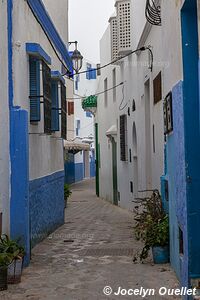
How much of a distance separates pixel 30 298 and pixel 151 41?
23.1 ft

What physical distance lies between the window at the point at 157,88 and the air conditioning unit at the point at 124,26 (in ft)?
15.3

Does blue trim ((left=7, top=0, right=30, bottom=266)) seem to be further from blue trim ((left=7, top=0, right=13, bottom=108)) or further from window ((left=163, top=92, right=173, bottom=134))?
window ((left=163, top=92, right=173, bottom=134))

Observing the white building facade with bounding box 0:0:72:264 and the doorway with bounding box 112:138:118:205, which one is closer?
the white building facade with bounding box 0:0:72:264

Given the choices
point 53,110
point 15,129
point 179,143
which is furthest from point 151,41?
point 179,143

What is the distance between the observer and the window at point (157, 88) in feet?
30.8

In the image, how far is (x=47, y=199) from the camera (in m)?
9.91

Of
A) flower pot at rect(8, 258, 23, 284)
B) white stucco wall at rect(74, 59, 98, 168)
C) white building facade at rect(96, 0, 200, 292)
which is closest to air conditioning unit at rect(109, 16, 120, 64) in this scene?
white building facade at rect(96, 0, 200, 292)

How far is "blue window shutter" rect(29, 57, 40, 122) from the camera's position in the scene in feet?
26.2

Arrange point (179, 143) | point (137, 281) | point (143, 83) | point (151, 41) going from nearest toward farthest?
point (179, 143) < point (137, 281) < point (151, 41) < point (143, 83)

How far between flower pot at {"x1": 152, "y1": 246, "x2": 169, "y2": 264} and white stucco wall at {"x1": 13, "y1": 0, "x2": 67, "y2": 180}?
8.14 ft

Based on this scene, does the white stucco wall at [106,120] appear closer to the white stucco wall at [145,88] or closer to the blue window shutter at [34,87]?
the white stucco wall at [145,88]

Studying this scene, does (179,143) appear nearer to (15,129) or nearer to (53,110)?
(15,129)

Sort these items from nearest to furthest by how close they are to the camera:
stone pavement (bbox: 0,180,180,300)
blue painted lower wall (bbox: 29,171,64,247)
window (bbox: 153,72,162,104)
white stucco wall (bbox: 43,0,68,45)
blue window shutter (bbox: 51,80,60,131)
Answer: stone pavement (bbox: 0,180,180,300)
blue painted lower wall (bbox: 29,171,64,247)
window (bbox: 153,72,162,104)
blue window shutter (bbox: 51,80,60,131)
white stucco wall (bbox: 43,0,68,45)

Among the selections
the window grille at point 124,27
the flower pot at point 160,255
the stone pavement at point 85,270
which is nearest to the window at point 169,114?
the flower pot at point 160,255
